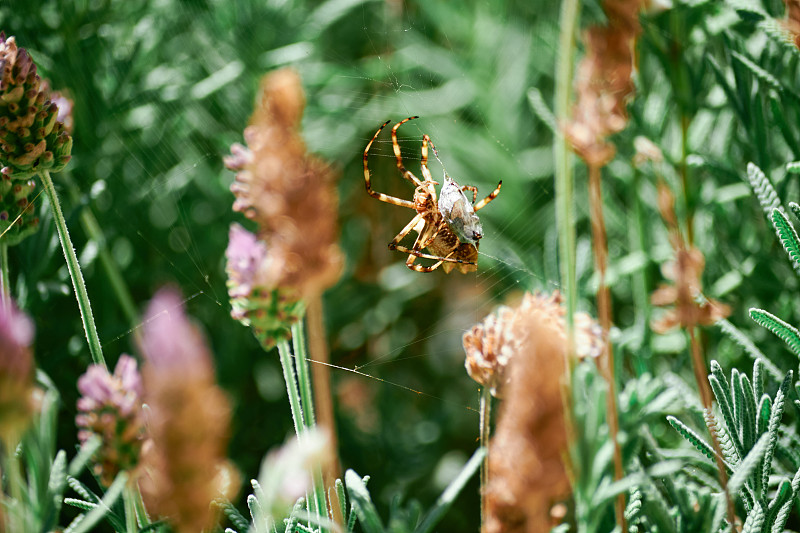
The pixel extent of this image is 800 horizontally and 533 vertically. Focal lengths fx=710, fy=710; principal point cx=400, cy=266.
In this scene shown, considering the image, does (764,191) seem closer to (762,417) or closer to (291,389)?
(762,417)

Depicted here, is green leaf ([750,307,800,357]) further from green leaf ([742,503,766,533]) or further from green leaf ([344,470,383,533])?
green leaf ([344,470,383,533])

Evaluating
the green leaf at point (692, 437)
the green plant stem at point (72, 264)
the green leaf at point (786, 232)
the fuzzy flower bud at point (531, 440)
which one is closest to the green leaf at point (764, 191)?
the green leaf at point (786, 232)

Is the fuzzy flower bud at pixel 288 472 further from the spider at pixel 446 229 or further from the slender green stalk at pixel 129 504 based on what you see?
the spider at pixel 446 229

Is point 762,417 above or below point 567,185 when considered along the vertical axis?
below

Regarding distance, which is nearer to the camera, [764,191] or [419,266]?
[764,191]

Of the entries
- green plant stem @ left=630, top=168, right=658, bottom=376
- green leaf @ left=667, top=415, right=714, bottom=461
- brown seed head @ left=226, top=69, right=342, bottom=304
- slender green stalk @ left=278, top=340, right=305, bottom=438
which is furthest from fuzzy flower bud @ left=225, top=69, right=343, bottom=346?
green plant stem @ left=630, top=168, right=658, bottom=376

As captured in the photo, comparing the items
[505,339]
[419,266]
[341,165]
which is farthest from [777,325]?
[341,165]

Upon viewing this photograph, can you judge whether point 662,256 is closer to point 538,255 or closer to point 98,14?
point 538,255
